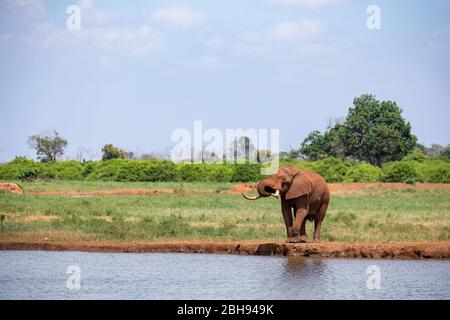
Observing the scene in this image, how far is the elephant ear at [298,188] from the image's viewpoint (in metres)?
24.7

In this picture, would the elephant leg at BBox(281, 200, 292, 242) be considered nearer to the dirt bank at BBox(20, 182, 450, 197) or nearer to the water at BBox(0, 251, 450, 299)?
the water at BBox(0, 251, 450, 299)

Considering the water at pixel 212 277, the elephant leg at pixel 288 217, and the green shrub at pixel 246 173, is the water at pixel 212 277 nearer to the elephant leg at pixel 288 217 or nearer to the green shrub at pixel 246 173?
the elephant leg at pixel 288 217

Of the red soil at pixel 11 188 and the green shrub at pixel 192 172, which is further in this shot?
the green shrub at pixel 192 172

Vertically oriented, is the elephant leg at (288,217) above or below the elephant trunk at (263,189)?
below

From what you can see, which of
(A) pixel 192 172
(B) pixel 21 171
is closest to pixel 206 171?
(A) pixel 192 172

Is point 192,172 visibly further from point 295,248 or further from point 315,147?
point 295,248

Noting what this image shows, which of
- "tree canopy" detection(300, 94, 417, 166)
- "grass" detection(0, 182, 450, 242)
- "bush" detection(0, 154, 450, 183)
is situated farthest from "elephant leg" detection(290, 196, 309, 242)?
"tree canopy" detection(300, 94, 417, 166)

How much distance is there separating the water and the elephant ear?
1595 millimetres

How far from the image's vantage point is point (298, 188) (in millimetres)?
24750

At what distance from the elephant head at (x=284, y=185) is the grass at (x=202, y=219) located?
2949 mm

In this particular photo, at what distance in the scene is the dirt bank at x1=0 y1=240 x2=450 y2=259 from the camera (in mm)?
24562

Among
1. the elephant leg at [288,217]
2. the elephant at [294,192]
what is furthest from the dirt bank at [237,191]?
→ the elephant leg at [288,217]
